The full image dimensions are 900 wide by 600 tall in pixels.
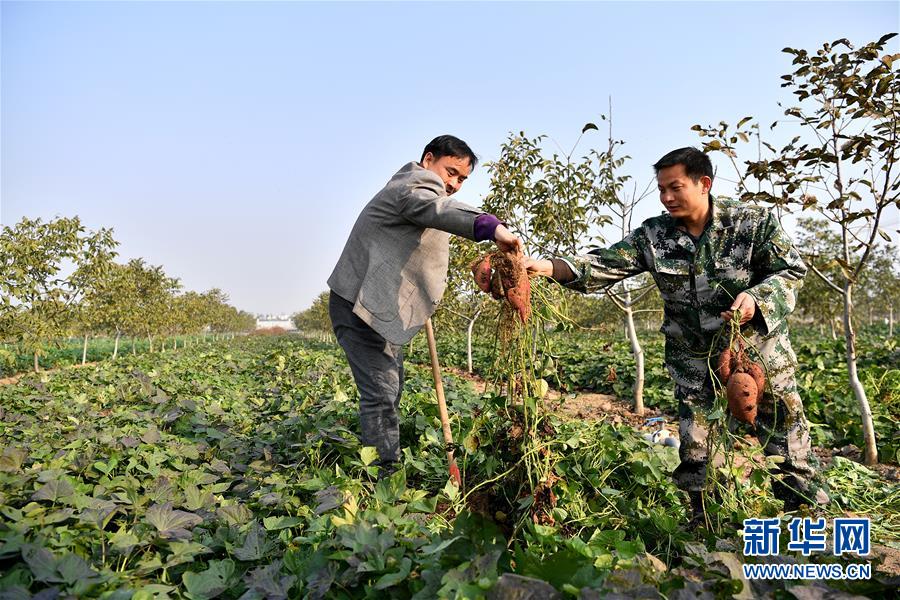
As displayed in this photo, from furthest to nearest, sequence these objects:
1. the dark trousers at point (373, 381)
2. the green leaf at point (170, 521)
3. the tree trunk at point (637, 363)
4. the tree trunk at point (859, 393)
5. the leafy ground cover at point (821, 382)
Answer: the tree trunk at point (637, 363) < the leafy ground cover at point (821, 382) < the tree trunk at point (859, 393) < the dark trousers at point (373, 381) < the green leaf at point (170, 521)

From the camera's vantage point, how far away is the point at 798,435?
101 inches

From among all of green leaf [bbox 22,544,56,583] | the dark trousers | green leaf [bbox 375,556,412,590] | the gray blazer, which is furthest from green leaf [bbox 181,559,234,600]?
the gray blazer

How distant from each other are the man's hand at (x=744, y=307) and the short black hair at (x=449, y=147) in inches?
56.4

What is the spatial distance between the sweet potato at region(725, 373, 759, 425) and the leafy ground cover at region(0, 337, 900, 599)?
35 centimetres

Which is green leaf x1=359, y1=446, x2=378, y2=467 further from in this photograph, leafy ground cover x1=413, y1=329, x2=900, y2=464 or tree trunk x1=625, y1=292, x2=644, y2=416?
tree trunk x1=625, y1=292, x2=644, y2=416

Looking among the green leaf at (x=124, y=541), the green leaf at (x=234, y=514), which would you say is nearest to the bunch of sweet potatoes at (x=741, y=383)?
the green leaf at (x=234, y=514)

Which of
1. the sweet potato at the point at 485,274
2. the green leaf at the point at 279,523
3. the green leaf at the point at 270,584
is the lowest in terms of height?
the green leaf at the point at 270,584

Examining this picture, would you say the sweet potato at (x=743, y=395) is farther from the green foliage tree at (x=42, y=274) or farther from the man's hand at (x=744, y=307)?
the green foliage tree at (x=42, y=274)

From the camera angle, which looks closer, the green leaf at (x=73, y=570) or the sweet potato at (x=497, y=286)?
the green leaf at (x=73, y=570)

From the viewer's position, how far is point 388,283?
8.98ft

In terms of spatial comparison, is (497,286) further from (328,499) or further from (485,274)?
(328,499)

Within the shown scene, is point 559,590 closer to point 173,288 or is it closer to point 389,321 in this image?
point 389,321

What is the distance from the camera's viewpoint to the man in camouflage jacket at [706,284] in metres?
2.50

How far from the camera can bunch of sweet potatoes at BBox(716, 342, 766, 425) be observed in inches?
84.5
